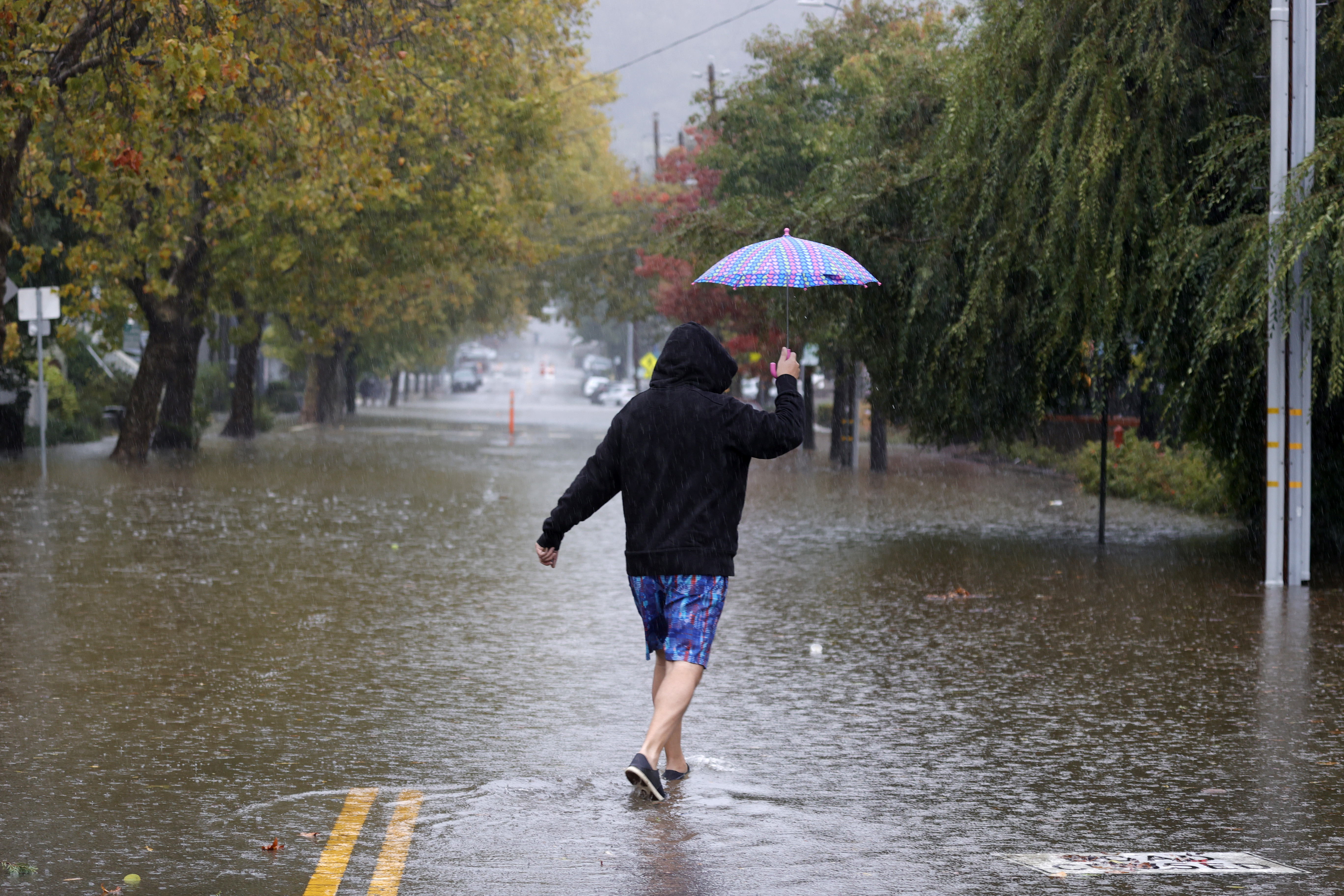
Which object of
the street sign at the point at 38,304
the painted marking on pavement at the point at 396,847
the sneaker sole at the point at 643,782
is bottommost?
the painted marking on pavement at the point at 396,847

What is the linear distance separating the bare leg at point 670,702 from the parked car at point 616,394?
7623 centimetres

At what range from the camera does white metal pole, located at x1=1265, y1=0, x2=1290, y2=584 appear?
12672 millimetres

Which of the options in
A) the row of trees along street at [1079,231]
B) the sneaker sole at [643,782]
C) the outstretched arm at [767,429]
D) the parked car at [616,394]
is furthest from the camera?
the parked car at [616,394]

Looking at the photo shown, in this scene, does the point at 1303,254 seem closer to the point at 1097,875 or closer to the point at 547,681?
the point at 547,681

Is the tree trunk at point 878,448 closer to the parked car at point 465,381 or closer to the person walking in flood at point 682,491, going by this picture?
the person walking in flood at point 682,491

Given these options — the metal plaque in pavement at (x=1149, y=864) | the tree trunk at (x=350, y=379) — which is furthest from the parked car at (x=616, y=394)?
the metal plaque in pavement at (x=1149, y=864)

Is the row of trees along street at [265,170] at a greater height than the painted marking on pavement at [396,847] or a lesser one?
greater

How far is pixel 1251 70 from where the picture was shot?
46.6 feet

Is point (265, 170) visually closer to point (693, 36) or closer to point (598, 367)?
point (693, 36)

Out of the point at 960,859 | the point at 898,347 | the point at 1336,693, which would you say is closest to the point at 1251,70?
the point at 898,347

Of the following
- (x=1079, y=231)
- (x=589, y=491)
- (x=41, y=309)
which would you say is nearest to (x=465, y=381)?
(x=41, y=309)

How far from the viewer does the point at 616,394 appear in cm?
9038

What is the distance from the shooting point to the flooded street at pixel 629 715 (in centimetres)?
595

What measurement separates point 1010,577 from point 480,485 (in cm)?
1300
